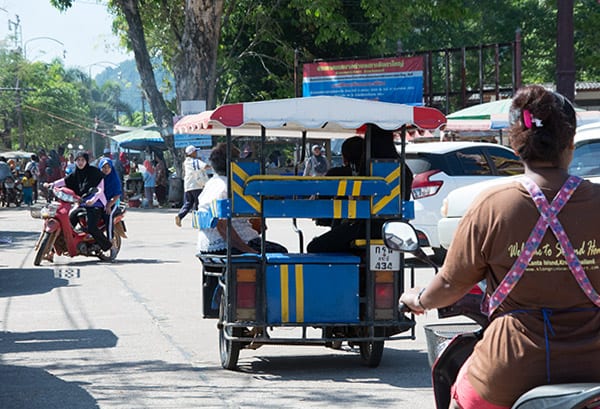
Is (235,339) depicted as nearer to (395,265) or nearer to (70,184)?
(395,265)

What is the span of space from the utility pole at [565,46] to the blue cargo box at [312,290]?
25.1ft

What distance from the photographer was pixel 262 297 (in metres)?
8.13

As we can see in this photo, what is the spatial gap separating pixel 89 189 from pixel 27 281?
2726 millimetres

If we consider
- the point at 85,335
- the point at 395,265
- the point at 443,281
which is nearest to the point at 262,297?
the point at 395,265

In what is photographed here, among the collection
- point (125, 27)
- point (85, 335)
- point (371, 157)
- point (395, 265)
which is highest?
point (125, 27)

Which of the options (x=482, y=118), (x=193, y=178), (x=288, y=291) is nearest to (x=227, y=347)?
(x=288, y=291)

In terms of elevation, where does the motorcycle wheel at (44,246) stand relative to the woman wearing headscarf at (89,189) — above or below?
below

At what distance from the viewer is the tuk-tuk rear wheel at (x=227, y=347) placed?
26.9 ft

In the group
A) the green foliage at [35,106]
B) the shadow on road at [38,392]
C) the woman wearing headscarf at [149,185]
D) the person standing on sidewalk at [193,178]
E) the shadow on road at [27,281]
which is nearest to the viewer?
the shadow on road at [38,392]

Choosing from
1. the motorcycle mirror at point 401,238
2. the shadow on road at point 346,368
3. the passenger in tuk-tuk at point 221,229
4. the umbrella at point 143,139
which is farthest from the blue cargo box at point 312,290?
the umbrella at point 143,139

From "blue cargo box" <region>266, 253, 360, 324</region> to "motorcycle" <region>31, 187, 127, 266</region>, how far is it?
29.4 ft

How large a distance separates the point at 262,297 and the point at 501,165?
796cm

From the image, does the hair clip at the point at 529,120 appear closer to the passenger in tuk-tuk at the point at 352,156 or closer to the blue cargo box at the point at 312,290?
the blue cargo box at the point at 312,290

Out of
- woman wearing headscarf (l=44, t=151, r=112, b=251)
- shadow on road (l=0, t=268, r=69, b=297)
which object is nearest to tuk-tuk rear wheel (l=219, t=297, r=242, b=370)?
shadow on road (l=0, t=268, r=69, b=297)
